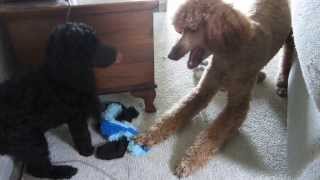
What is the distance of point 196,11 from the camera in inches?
47.0

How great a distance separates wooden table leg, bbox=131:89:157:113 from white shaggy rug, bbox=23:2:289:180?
0.03 meters

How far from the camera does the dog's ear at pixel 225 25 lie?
1174 millimetres

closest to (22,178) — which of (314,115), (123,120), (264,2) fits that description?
A: (123,120)

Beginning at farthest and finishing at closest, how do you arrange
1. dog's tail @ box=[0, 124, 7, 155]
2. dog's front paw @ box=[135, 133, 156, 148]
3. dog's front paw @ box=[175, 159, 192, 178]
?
dog's front paw @ box=[135, 133, 156, 148], dog's front paw @ box=[175, 159, 192, 178], dog's tail @ box=[0, 124, 7, 155]

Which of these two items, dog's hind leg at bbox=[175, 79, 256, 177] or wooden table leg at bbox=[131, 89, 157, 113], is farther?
wooden table leg at bbox=[131, 89, 157, 113]

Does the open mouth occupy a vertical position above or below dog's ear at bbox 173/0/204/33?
below

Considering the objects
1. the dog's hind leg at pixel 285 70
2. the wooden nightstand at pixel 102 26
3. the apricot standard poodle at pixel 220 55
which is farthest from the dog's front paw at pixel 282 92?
the wooden nightstand at pixel 102 26

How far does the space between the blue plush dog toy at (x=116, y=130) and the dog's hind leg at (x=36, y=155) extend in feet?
0.65

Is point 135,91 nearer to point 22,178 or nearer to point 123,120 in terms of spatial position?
point 123,120

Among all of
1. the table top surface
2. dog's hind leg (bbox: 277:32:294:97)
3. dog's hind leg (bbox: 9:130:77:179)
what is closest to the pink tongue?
the table top surface

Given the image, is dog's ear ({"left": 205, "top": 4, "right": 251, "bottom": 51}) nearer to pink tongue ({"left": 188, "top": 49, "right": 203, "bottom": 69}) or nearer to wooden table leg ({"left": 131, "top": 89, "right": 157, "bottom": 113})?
pink tongue ({"left": 188, "top": 49, "right": 203, "bottom": 69})

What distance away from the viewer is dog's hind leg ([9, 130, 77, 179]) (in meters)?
1.15

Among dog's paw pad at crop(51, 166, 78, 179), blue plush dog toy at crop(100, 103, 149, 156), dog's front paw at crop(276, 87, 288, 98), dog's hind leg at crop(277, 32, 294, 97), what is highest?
dog's hind leg at crop(277, 32, 294, 97)

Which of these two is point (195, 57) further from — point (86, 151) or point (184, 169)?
point (86, 151)
